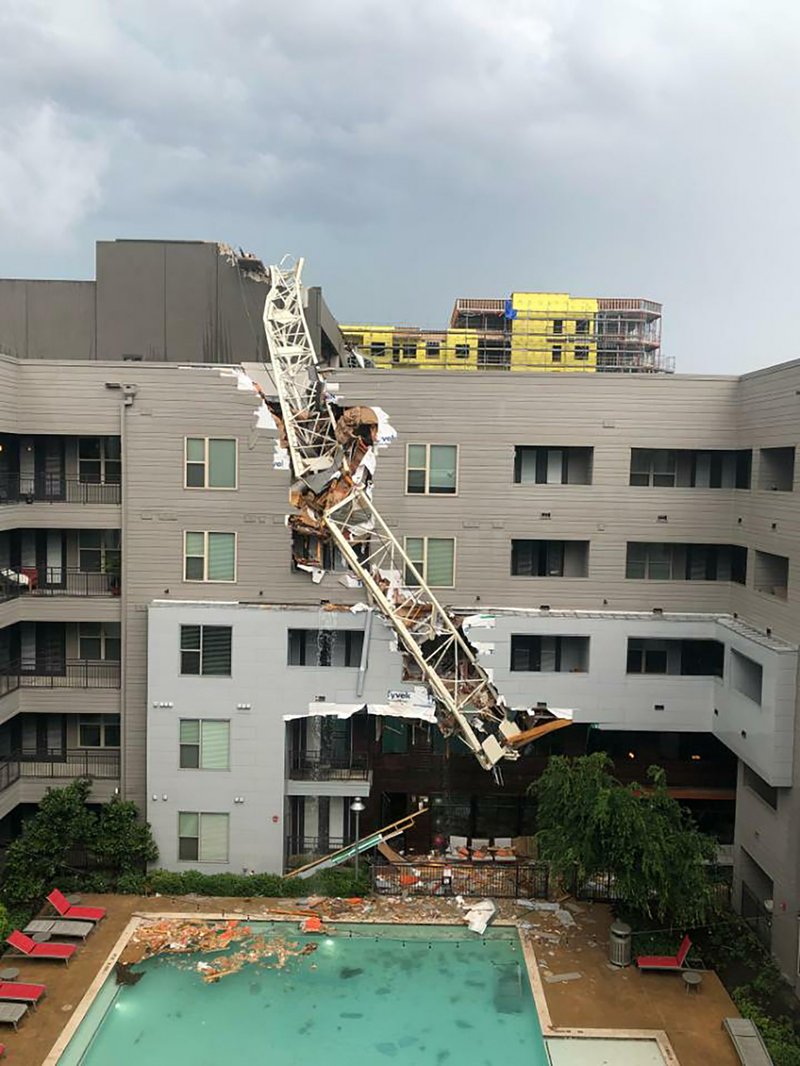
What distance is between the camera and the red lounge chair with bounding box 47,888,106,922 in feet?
68.3

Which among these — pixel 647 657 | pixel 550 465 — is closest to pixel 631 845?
pixel 647 657

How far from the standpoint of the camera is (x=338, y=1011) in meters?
17.8

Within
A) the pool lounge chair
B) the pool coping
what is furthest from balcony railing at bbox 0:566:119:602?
the pool lounge chair

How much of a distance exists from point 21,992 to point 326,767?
9.18 m

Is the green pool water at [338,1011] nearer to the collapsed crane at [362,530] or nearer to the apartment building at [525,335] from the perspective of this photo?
the collapsed crane at [362,530]

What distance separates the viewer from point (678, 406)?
75.2 ft

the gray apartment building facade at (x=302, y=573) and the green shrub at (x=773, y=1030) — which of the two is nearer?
the green shrub at (x=773, y=1030)

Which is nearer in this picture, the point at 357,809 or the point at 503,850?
the point at 357,809

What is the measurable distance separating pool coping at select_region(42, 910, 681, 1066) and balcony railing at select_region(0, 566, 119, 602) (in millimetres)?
9100

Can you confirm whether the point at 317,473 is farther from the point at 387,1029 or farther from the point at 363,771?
the point at 387,1029

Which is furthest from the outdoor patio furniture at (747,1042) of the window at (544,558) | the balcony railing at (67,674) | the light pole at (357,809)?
the balcony railing at (67,674)

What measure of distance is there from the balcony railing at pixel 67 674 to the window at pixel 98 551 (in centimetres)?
278

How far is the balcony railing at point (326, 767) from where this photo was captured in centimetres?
2353

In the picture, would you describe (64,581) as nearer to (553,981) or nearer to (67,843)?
(67,843)
